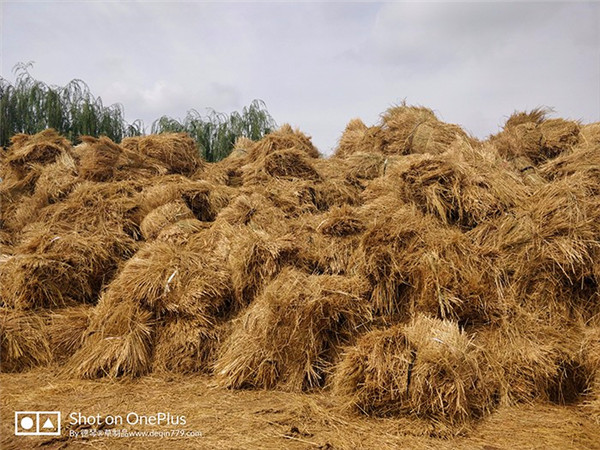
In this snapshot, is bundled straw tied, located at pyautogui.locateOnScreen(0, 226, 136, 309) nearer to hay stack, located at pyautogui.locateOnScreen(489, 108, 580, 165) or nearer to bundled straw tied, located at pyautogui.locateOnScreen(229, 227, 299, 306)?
bundled straw tied, located at pyautogui.locateOnScreen(229, 227, 299, 306)

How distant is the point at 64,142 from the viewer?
25.5ft

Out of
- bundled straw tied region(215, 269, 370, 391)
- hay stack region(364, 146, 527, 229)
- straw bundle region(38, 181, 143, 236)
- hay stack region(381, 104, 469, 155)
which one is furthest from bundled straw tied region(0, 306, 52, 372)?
hay stack region(381, 104, 469, 155)

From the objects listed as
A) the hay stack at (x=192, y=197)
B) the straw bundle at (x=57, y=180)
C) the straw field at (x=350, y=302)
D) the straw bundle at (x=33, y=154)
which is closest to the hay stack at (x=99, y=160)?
the straw bundle at (x=57, y=180)

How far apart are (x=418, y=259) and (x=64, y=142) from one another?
6.41 meters

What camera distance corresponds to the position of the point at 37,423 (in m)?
3.19

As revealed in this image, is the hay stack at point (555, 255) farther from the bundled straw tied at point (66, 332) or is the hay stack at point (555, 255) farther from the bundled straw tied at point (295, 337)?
Result: the bundled straw tied at point (66, 332)

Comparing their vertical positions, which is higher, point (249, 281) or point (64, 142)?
point (64, 142)

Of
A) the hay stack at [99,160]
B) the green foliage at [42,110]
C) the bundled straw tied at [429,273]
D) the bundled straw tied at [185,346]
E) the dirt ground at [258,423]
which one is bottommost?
the dirt ground at [258,423]

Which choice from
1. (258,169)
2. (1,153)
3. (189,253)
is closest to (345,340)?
(189,253)

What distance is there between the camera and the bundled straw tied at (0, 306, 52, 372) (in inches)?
165

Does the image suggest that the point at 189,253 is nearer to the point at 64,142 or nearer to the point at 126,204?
the point at 126,204

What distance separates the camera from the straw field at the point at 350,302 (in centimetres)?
324

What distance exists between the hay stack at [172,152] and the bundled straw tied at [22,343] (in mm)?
3430

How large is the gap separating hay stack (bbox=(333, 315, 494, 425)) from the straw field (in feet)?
0.04
